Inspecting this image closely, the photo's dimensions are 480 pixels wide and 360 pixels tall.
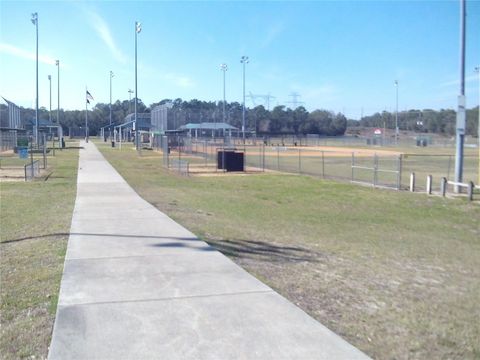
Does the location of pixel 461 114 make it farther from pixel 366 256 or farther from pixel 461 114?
pixel 366 256

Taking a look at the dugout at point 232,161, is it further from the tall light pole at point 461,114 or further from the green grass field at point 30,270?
the green grass field at point 30,270

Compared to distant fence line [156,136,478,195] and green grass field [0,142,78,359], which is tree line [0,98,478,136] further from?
green grass field [0,142,78,359]

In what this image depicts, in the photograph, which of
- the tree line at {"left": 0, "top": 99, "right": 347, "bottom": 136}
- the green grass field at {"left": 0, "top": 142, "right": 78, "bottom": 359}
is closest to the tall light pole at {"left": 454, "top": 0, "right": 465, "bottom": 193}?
the green grass field at {"left": 0, "top": 142, "right": 78, "bottom": 359}

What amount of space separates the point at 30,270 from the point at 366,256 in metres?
5.10

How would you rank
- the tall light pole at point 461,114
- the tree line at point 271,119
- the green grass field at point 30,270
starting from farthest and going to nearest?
the tree line at point 271,119 < the tall light pole at point 461,114 < the green grass field at point 30,270

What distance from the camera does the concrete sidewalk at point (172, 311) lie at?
4.52 m

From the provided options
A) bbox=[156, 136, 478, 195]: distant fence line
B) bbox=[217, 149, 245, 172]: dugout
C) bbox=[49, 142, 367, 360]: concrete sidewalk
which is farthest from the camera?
bbox=[217, 149, 245, 172]: dugout

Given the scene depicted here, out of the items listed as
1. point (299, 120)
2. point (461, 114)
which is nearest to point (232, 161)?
point (461, 114)

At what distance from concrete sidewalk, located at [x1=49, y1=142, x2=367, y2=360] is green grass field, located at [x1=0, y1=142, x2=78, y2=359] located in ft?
0.59

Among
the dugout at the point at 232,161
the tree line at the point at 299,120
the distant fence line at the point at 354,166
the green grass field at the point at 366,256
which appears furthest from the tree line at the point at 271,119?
the green grass field at the point at 366,256

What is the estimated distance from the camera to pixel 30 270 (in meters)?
7.34

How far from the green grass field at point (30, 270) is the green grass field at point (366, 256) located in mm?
2466

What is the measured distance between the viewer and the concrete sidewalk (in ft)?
14.8

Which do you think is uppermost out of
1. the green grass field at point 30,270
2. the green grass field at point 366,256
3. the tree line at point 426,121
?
the tree line at point 426,121
